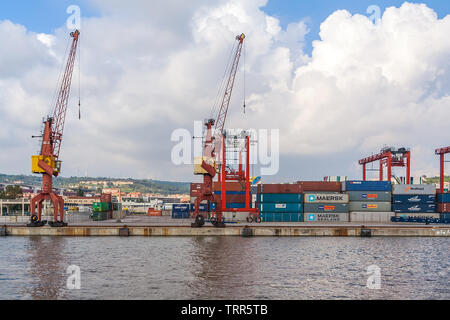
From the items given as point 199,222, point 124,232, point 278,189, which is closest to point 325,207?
point 278,189

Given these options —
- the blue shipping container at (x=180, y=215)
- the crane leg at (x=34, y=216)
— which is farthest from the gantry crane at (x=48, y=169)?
the blue shipping container at (x=180, y=215)

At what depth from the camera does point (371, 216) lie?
92.4 meters

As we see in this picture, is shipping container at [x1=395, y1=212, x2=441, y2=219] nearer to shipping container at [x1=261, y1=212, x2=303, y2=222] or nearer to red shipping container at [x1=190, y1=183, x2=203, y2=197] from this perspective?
shipping container at [x1=261, y1=212, x2=303, y2=222]

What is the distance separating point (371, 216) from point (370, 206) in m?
2.11

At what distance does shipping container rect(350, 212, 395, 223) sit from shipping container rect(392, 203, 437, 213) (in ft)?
6.24

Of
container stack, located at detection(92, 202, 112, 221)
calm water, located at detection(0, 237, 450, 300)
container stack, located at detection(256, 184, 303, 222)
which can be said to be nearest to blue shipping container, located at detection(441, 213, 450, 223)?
container stack, located at detection(256, 184, 303, 222)

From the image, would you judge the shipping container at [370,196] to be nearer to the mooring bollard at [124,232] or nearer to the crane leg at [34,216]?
the mooring bollard at [124,232]

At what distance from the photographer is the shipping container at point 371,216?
91469 millimetres

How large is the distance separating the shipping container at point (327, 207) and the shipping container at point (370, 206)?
2.19 m

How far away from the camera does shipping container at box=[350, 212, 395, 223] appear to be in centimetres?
9147

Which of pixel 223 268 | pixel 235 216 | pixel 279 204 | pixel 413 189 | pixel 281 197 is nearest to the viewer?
Answer: pixel 223 268

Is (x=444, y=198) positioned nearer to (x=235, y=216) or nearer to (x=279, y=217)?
(x=279, y=217)
